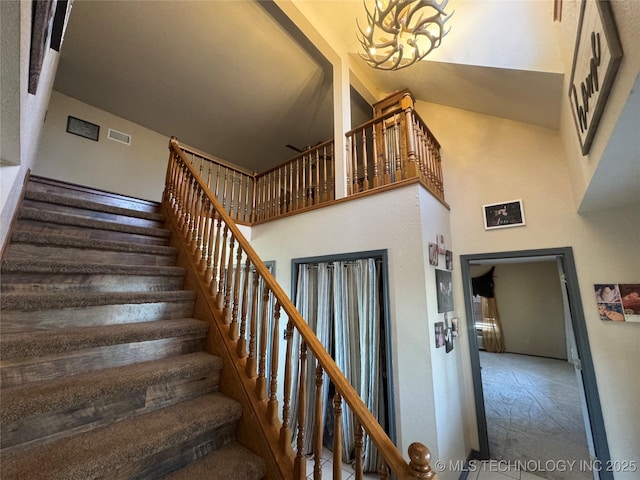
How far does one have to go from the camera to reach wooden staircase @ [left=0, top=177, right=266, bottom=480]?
1.06 metres

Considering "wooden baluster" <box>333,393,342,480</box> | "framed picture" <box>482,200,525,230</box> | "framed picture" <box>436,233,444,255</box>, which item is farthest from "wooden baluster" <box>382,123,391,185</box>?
"wooden baluster" <box>333,393,342,480</box>

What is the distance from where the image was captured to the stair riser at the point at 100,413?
105 cm

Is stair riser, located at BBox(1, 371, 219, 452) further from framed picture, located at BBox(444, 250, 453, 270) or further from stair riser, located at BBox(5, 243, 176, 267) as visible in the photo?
framed picture, located at BBox(444, 250, 453, 270)

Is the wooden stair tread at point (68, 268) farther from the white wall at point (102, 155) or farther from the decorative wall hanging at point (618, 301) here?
the decorative wall hanging at point (618, 301)

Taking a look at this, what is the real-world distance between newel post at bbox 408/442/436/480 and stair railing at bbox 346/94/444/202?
2.05 metres

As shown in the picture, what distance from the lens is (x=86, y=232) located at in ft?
7.53

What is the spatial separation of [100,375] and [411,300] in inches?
84.9

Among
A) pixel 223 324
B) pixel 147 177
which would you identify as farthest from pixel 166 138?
pixel 223 324

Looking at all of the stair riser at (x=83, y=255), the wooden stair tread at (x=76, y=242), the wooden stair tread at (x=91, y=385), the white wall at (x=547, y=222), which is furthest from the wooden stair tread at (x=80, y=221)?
the white wall at (x=547, y=222)

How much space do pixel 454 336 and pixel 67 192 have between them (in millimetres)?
4545

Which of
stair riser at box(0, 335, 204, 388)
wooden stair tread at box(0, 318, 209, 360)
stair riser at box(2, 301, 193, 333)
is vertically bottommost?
stair riser at box(0, 335, 204, 388)

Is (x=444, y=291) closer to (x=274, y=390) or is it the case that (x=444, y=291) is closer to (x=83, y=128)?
(x=274, y=390)

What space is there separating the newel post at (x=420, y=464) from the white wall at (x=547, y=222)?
233 centimetres

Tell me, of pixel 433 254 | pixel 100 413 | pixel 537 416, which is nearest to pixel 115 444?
pixel 100 413
